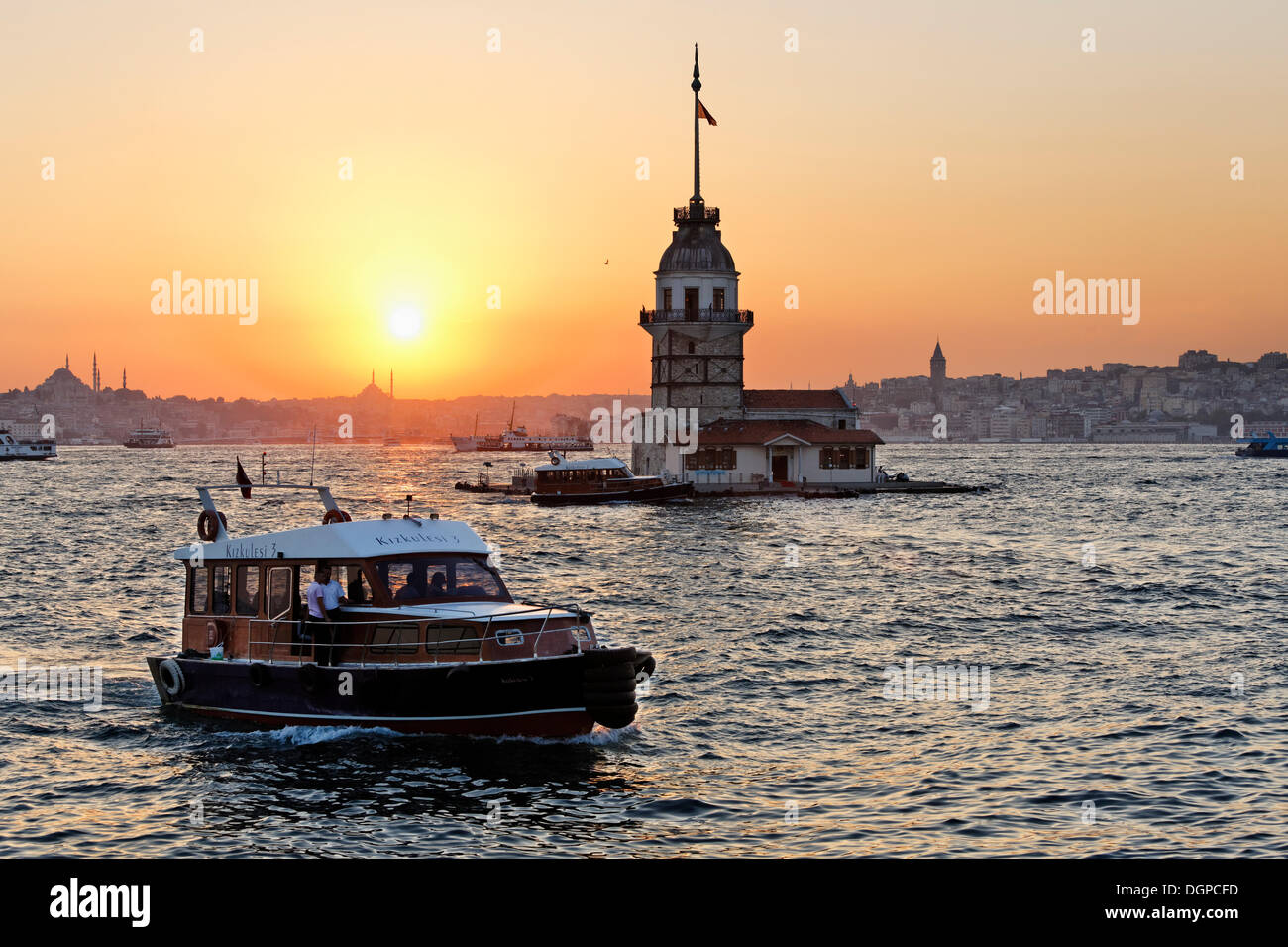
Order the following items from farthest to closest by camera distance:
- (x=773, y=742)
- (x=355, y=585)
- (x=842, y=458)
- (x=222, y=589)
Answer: (x=842, y=458) → (x=222, y=589) → (x=355, y=585) → (x=773, y=742)

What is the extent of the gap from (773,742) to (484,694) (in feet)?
15.8

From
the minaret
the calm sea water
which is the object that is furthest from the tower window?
the calm sea water

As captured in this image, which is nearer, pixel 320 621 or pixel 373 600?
pixel 320 621

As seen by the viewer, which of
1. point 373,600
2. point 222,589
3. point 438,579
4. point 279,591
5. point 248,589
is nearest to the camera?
point 373,600

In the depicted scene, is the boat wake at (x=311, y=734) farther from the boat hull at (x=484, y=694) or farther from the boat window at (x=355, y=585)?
the boat window at (x=355, y=585)

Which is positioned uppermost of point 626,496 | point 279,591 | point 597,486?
point 279,591

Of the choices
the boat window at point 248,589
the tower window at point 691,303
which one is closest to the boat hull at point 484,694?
the boat window at point 248,589

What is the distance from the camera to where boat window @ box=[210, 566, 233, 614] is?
21203mm

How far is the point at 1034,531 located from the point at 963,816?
53.3 m

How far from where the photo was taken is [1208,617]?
1344 inches

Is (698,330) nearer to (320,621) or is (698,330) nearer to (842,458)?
(842,458)

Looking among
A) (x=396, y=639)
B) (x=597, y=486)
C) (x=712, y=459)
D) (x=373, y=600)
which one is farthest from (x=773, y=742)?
(x=712, y=459)

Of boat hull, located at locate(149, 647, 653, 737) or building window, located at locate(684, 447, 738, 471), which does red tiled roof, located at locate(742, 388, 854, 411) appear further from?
boat hull, located at locate(149, 647, 653, 737)

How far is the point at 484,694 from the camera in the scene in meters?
18.2
